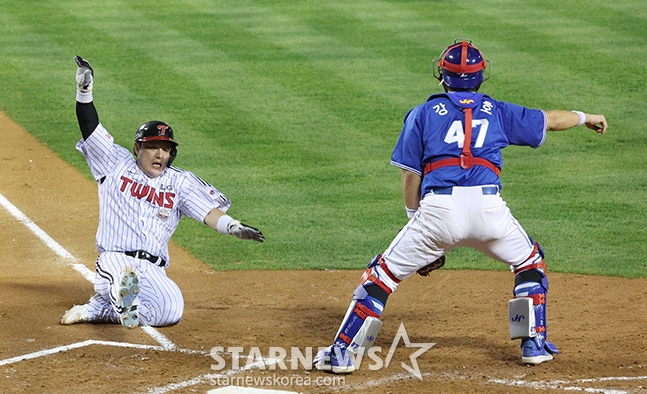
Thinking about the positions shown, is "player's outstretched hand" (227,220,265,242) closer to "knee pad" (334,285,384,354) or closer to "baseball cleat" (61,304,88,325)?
"knee pad" (334,285,384,354)

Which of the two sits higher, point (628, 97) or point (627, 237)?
point (628, 97)

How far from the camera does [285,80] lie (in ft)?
43.9

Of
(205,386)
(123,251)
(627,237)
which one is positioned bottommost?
(205,386)

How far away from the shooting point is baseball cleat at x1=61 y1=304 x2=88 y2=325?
6.70 m

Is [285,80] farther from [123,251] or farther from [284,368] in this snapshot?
[284,368]

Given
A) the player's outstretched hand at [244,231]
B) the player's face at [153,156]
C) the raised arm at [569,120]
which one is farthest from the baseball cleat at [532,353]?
the player's face at [153,156]

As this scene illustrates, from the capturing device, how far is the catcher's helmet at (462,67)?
594 cm

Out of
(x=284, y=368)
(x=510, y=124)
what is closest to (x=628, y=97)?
(x=510, y=124)

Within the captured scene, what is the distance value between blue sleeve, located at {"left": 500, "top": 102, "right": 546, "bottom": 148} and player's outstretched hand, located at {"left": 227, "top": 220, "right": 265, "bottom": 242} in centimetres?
161

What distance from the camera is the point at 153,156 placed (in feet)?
22.3

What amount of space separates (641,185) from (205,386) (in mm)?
6164

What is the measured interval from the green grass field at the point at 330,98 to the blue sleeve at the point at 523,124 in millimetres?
2577

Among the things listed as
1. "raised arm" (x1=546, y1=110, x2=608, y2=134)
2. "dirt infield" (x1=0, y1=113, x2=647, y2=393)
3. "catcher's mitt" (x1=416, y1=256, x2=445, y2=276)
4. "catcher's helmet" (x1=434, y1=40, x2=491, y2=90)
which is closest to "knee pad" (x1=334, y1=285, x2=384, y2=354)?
"dirt infield" (x1=0, y1=113, x2=647, y2=393)

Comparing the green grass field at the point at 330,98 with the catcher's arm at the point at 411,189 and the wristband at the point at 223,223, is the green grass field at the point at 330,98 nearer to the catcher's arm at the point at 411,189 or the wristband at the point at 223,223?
the wristband at the point at 223,223
